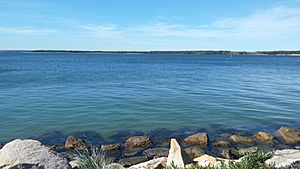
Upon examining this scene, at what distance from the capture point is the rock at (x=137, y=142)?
1265 cm

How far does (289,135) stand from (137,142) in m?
7.46

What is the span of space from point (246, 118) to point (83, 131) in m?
9.76

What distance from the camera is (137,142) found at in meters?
12.7

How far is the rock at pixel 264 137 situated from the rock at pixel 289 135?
2.38 feet

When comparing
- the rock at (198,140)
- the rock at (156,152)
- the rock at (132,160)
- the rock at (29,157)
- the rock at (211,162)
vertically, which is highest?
the rock at (29,157)

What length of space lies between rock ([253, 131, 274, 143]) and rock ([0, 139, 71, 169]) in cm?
973

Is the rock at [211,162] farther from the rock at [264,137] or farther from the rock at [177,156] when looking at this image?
the rock at [264,137]

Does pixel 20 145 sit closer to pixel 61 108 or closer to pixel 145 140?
pixel 145 140

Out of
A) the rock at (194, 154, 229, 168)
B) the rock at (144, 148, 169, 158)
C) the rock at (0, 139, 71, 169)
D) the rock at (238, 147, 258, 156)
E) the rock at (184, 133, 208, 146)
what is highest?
the rock at (0, 139, 71, 169)

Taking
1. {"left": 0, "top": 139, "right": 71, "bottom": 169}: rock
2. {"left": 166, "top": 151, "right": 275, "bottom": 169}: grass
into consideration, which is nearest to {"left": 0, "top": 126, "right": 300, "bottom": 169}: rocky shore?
{"left": 0, "top": 139, "right": 71, "bottom": 169}: rock

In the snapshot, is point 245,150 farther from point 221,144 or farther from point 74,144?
point 74,144

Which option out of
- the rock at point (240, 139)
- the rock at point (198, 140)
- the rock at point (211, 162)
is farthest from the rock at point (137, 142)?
the rock at point (240, 139)

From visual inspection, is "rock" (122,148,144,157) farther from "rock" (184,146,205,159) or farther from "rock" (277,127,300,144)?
"rock" (277,127,300,144)

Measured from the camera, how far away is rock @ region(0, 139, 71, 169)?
685 cm
